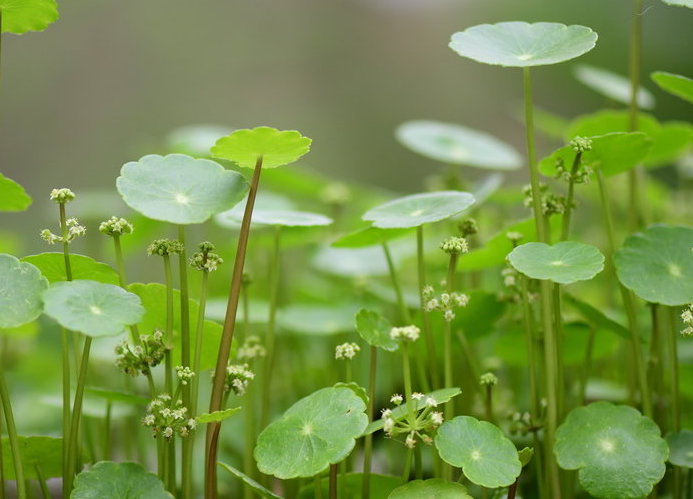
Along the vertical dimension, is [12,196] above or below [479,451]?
above

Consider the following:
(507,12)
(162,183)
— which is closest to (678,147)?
(162,183)

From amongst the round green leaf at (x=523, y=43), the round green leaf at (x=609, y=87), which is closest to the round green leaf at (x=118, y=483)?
the round green leaf at (x=523, y=43)

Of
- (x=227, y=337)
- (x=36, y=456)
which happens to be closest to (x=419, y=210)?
(x=227, y=337)

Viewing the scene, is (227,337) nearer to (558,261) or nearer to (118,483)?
(118,483)

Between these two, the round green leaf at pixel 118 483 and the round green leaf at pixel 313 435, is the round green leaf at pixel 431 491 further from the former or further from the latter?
the round green leaf at pixel 118 483

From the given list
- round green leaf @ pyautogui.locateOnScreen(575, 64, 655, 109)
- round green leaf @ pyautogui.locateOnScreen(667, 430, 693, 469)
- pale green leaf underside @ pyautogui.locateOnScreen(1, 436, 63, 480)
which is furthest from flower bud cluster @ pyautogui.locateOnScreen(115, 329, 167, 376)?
round green leaf @ pyautogui.locateOnScreen(575, 64, 655, 109)
